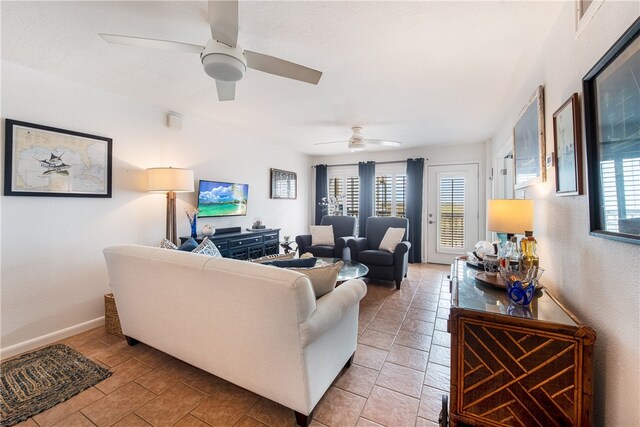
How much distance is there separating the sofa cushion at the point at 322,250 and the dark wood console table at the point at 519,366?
3183mm

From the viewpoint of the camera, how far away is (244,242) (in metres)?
3.97

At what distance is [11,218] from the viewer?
2236 millimetres

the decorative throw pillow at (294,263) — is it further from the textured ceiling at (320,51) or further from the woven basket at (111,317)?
the woven basket at (111,317)

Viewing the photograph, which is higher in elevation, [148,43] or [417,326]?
[148,43]

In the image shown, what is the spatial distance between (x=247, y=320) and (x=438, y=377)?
1.44 meters

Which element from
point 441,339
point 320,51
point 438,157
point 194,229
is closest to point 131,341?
point 194,229

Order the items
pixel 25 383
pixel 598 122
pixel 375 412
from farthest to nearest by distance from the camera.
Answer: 1. pixel 25 383
2. pixel 375 412
3. pixel 598 122

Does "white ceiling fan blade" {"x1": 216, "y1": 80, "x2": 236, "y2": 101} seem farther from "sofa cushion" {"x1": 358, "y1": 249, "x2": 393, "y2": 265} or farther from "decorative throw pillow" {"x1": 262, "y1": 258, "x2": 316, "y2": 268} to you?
"sofa cushion" {"x1": 358, "y1": 249, "x2": 393, "y2": 265}

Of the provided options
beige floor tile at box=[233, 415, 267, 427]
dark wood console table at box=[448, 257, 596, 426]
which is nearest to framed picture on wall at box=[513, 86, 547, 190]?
dark wood console table at box=[448, 257, 596, 426]

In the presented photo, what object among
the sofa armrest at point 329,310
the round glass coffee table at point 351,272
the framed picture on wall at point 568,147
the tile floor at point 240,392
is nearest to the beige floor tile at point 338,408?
the tile floor at point 240,392

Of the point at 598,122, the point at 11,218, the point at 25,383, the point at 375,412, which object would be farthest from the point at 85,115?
the point at 598,122

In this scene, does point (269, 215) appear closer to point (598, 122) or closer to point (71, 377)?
point (71, 377)

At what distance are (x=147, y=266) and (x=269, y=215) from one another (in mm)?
3315

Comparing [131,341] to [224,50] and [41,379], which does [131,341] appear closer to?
[41,379]
